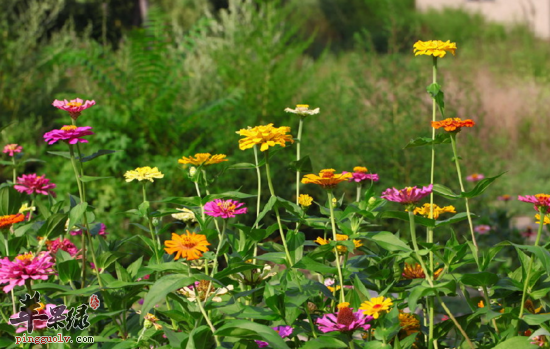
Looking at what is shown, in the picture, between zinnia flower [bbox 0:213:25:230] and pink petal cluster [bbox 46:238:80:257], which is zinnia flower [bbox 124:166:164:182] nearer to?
zinnia flower [bbox 0:213:25:230]

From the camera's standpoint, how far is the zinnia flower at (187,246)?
1.06 m

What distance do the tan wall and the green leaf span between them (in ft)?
41.8

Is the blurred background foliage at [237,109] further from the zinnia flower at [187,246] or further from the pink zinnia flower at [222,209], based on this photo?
the zinnia flower at [187,246]

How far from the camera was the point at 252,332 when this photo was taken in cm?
107

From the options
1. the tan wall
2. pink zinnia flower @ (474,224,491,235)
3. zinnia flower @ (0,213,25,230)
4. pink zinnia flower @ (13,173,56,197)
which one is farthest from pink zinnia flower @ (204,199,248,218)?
the tan wall

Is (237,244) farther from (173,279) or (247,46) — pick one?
(247,46)

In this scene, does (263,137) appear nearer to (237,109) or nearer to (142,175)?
(142,175)

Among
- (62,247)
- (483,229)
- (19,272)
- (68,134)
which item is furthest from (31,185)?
(483,229)

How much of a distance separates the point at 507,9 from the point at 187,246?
49.2 feet

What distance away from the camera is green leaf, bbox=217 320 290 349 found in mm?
1026

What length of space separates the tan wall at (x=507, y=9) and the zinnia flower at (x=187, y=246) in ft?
41.8

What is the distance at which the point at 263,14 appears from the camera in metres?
5.21

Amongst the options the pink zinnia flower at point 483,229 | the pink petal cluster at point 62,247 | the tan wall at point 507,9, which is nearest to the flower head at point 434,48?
the pink petal cluster at point 62,247

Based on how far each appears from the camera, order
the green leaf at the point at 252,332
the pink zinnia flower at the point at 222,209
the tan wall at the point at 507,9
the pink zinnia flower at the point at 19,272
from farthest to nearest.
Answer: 1. the tan wall at the point at 507,9
2. the pink zinnia flower at the point at 222,209
3. the pink zinnia flower at the point at 19,272
4. the green leaf at the point at 252,332
